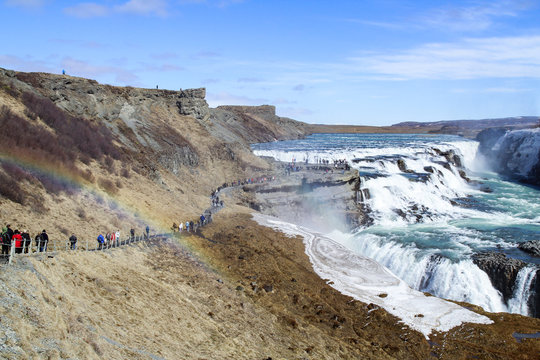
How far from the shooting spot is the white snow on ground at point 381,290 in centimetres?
2167

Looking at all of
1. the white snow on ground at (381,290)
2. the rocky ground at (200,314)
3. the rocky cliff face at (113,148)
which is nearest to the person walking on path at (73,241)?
the rocky ground at (200,314)

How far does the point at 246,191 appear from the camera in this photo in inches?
1903

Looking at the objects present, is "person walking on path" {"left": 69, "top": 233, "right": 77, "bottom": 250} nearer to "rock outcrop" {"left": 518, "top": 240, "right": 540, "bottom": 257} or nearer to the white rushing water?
the white rushing water

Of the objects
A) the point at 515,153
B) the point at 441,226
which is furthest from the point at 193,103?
the point at 515,153

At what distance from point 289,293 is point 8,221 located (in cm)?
1315

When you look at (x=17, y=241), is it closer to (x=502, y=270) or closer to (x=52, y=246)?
(x=52, y=246)

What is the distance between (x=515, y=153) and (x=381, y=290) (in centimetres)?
5936

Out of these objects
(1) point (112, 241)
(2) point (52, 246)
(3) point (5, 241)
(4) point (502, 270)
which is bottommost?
Result: (4) point (502, 270)

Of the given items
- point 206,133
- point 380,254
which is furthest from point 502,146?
point 380,254

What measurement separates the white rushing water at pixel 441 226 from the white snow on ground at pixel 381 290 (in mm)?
2483

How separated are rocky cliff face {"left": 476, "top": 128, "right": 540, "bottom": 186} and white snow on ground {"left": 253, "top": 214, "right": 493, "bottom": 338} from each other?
4488 cm

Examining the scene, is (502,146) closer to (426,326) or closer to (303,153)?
(303,153)

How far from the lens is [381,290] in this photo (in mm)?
25047

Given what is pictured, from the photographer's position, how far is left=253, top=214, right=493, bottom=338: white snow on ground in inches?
853
